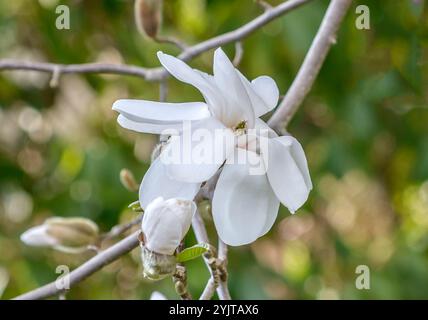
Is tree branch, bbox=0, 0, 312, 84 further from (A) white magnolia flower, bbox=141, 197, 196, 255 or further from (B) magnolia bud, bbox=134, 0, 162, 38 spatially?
(A) white magnolia flower, bbox=141, 197, 196, 255

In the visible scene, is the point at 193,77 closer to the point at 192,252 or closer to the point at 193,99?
the point at 192,252

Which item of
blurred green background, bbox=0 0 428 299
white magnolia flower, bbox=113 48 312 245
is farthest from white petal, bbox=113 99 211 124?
blurred green background, bbox=0 0 428 299

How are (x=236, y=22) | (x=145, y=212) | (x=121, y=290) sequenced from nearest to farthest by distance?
(x=145, y=212), (x=236, y=22), (x=121, y=290)

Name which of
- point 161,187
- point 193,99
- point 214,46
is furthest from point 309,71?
point 193,99

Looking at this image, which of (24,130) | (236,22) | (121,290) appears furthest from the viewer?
(24,130)

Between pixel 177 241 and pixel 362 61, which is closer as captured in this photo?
pixel 177 241

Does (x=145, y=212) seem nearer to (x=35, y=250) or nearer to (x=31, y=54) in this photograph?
(x=35, y=250)
